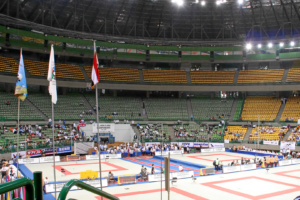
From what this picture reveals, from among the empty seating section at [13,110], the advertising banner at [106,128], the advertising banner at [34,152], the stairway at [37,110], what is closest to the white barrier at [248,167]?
the advertising banner at [106,128]

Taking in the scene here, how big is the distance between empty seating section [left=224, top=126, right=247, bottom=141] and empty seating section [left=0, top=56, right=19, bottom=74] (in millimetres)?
38461

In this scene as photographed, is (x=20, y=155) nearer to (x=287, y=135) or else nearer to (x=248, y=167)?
(x=248, y=167)

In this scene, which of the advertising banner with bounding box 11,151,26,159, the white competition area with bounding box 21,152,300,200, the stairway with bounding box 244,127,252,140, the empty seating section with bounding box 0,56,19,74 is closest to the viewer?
the white competition area with bounding box 21,152,300,200

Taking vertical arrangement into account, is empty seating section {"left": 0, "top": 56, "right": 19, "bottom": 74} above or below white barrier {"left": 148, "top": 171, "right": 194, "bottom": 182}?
above

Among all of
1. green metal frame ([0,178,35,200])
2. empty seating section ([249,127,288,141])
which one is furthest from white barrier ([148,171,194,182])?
empty seating section ([249,127,288,141])

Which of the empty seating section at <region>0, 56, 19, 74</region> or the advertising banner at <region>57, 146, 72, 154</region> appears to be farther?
the empty seating section at <region>0, 56, 19, 74</region>

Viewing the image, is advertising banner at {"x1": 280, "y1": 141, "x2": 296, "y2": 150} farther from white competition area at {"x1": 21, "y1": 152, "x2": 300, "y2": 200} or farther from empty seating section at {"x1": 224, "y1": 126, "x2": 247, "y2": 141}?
white competition area at {"x1": 21, "y1": 152, "x2": 300, "y2": 200}

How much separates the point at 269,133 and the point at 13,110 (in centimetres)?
4177

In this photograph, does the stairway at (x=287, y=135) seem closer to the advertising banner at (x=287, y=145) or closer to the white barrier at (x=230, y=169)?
the advertising banner at (x=287, y=145)

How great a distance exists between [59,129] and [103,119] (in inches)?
360

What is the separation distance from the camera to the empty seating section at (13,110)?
40.3 m

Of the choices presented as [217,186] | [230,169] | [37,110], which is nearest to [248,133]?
[230,169]

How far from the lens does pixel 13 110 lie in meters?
41.8

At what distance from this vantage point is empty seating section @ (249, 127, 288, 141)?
44.6m
